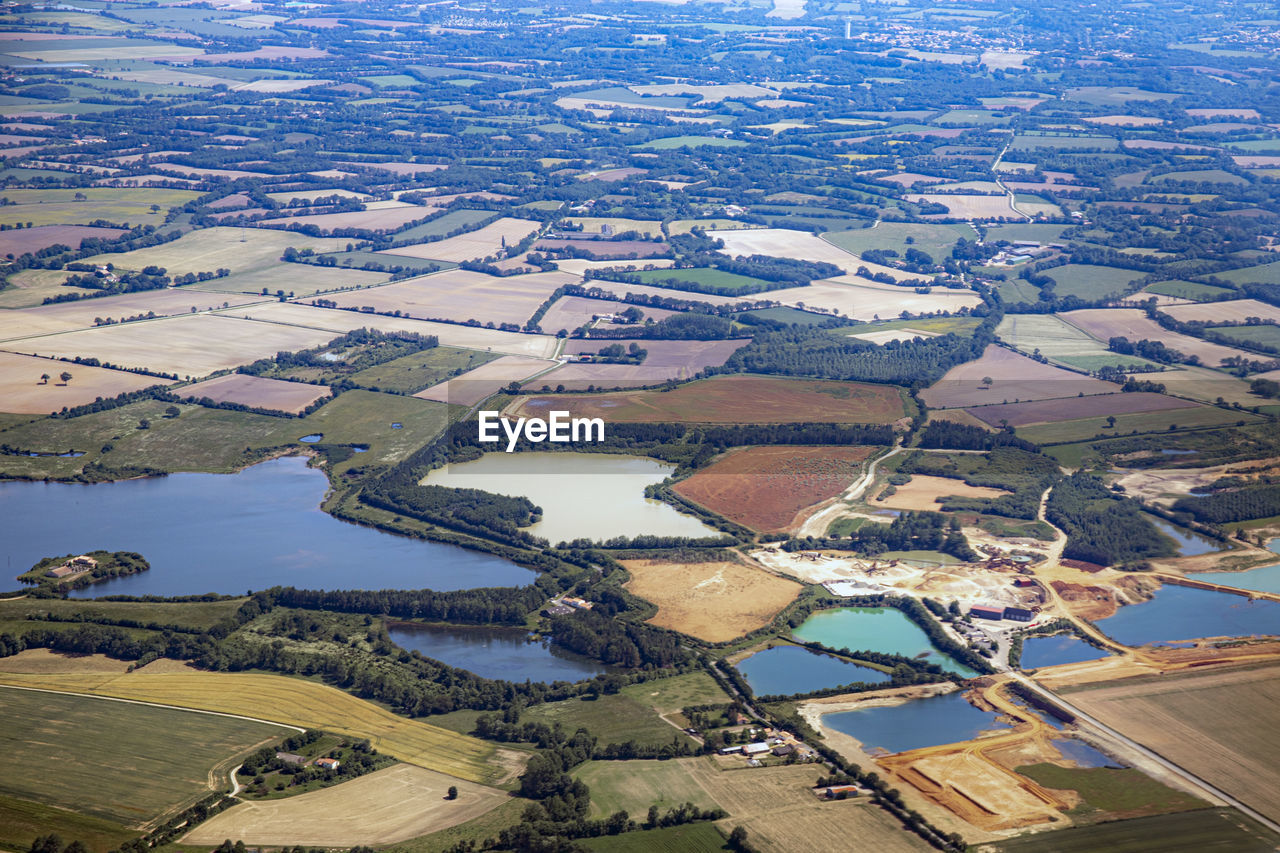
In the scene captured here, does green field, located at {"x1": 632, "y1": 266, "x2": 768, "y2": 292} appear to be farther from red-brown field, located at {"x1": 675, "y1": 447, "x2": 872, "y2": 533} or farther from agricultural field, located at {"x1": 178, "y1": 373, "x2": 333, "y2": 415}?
red-brown field, located at {"x1": 675, "y1": 447, "x2": 872, "y2": 533}

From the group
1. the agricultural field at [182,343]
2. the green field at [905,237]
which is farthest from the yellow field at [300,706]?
the green field at [905,237]

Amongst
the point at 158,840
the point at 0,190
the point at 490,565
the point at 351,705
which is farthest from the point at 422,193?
the point at 158,840

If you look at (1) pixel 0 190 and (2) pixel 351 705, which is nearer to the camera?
(2) pixel 351 705

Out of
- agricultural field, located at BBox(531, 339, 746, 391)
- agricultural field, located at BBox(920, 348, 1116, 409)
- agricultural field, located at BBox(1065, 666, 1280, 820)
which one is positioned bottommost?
agricultural field, located at BBox(1065, 666, 1280, 820)

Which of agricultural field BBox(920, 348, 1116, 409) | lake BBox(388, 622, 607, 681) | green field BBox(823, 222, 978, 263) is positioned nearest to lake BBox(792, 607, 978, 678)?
lake BBox(388, 622, 607, 681)

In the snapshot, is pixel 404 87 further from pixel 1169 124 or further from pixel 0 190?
pixel 1169 124

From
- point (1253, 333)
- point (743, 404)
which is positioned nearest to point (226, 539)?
point (743, 404)

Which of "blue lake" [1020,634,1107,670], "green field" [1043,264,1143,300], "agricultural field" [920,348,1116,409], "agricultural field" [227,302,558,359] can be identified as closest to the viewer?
"blue lake" [1020,634,1107,670]
